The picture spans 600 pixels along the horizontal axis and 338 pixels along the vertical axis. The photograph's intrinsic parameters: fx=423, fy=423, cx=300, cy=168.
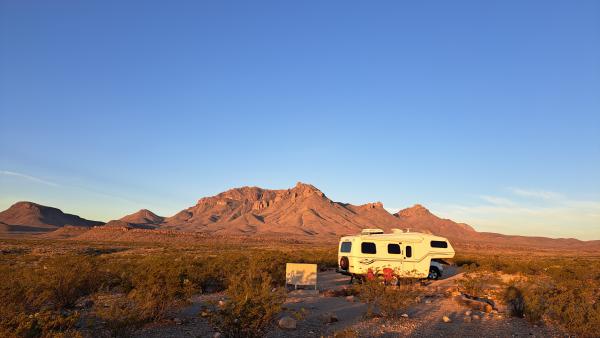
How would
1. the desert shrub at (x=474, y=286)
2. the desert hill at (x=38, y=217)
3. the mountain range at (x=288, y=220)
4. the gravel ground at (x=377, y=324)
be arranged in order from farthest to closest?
the desert hill at (x=38, y=217)
the mountain range at (x=288, y=220)
the desert shrub at (x=474, y=286)
the gravel ground at (x=377, y=324)

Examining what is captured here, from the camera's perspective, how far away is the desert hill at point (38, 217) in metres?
132

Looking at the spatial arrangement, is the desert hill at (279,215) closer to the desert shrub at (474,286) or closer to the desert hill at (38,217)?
the desert hill at (38,217)

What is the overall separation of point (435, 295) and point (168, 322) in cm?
916

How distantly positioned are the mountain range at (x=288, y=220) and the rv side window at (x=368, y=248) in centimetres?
9724

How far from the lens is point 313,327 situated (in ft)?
30.4

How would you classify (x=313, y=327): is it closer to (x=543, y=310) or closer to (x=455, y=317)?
(x=455, y=317)

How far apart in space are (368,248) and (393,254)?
3.47 ft

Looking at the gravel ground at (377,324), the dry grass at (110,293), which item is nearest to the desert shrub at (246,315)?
the dry grass at (110,293)

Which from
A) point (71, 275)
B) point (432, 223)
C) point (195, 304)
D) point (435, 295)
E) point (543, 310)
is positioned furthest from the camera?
point (432, 223)

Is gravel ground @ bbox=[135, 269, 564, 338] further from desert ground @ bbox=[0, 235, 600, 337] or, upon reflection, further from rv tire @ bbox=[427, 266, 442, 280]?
rv tire @ bbox=[427, 266, 442, 280]

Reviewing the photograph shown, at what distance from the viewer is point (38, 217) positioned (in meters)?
139

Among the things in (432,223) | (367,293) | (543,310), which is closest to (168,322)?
(367,293)

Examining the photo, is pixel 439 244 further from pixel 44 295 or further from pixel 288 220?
pixel 288 220

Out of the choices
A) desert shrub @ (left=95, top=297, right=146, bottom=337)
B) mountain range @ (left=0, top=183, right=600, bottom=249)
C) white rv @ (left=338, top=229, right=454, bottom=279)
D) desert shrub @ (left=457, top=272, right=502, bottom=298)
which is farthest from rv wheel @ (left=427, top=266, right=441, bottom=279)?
mountain range @ (left=0, top=183, right=600, bottom=249)
